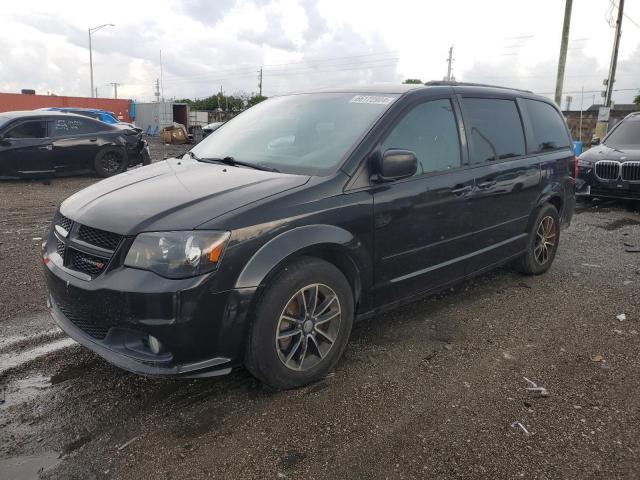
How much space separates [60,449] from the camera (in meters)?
2.51

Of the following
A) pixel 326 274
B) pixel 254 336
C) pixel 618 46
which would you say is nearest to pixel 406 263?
pixel 326 274

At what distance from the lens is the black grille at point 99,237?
2666 mm

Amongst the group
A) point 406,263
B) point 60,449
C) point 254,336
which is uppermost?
point 406,263

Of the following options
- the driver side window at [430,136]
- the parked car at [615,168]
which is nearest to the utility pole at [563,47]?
the parked car at [615,168]

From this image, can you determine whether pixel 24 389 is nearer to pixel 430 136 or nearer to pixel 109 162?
pixel 430 136

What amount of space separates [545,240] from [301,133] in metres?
3.07

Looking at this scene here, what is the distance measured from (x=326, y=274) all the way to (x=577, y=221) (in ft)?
23.1

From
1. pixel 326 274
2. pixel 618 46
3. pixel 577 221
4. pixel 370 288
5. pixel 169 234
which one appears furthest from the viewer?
pixel 618 46

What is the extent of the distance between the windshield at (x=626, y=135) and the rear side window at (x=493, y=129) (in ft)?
21.2

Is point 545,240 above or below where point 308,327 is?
above

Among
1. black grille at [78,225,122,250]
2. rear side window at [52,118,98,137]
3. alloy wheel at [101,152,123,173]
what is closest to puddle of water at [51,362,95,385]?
black grille at [78,225,122,250]

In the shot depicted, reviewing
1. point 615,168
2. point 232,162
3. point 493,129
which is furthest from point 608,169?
point 232,162

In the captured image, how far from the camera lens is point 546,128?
5195 millimetres

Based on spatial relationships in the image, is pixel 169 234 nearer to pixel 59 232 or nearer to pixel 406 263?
pixel 59 232
